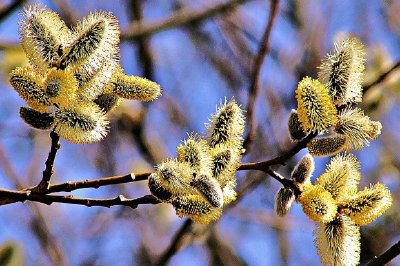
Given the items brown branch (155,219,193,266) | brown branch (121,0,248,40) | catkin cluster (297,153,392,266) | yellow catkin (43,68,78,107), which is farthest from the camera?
brown branch (121,0,248,40)

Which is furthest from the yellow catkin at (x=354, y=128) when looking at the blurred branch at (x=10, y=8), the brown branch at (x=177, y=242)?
the blurred branch at (x=10, y=8)

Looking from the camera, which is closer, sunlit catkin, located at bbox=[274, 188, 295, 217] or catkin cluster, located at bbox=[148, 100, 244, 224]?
catkin cluster, located at bbox=[148, 100, 244, 224]

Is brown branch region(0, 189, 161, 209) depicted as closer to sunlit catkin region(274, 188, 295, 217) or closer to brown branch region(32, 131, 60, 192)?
brown branch region(32, 131, 60, 192)

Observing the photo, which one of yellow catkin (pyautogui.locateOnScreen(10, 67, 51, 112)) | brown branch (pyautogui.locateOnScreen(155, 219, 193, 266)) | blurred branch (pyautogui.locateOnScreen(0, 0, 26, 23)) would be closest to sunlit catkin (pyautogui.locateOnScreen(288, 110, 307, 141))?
yellow catkin (pyautogui.locateOnScreen(10, 67, 51, 112))

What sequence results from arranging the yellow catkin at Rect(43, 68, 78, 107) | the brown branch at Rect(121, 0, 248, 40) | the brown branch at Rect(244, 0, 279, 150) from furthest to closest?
the brown branch at Rect(121, 0, 248, 40) < the brown branch at Rect(244, 0, 279, 150) < the yellow catkin at Rect(43, 68, 78, 107)

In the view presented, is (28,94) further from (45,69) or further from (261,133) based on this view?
(261,133)
